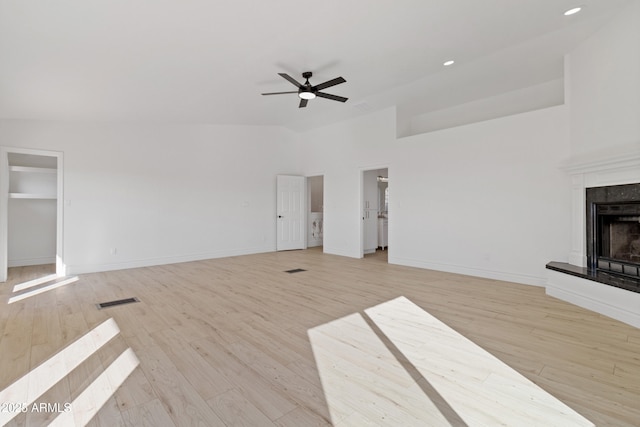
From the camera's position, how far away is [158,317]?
3195 millimetres

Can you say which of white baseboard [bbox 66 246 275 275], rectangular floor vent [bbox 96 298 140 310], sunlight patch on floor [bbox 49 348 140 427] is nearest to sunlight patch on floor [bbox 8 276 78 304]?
white baseboard [bbox 66 246 275 275]

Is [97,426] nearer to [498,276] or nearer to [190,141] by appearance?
[498,276]

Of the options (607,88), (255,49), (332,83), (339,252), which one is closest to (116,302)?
(255,49)

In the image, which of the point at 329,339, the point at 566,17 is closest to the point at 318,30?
the point at 566,17

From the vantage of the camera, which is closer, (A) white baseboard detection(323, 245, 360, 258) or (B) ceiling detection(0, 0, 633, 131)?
(B) ceiling detection(0, 0, 633, 131)

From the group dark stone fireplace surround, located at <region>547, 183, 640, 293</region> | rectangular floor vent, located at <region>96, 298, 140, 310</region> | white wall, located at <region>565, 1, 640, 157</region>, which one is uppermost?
white wall, located at <region>565, 1, 640, 157</region>

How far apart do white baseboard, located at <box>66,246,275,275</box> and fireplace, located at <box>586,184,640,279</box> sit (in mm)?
6644

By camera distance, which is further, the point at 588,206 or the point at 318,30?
the point at 588,206

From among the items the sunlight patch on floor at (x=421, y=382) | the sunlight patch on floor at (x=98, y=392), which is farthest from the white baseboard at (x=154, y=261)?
the sunlight patch on floor at (x=421, y=382)

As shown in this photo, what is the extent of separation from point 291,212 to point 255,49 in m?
5.19

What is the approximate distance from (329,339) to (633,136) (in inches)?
156

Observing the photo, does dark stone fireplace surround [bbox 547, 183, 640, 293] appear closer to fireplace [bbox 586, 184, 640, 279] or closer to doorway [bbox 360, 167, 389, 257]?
fireplace [bbox 586, 184, 640, 279]

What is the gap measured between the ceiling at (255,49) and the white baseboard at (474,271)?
324 cm

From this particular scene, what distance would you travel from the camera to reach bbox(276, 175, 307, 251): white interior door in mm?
Result: 8211
